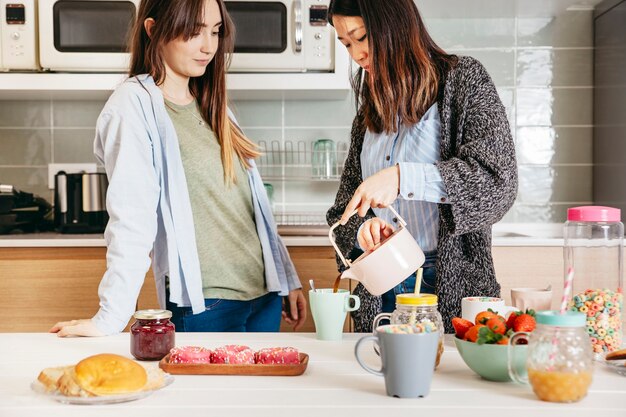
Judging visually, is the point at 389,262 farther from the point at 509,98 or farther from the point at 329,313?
the point at 509,98

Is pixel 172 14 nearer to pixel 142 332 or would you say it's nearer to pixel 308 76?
pixel 142 332

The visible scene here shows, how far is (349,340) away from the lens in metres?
1.38

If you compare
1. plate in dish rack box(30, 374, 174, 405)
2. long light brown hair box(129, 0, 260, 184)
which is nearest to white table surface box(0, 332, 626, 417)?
plate in dish rack box(30, 374, 174, 405)

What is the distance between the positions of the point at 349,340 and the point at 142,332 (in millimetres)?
395

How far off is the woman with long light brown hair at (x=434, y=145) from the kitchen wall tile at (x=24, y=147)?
193cm

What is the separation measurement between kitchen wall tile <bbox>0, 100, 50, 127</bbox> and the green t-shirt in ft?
5.23

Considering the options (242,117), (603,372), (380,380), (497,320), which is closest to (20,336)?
(380,380)

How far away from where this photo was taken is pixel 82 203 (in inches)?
112

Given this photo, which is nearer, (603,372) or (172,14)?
(603,372)

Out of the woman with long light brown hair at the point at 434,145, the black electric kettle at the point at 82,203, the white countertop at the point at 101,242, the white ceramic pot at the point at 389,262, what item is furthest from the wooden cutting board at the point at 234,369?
the black electric kettle at the point at 82,203

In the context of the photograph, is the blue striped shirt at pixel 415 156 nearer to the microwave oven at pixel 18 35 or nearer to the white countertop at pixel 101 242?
the white countertop at pixel 101 242

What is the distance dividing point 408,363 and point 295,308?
972 mm

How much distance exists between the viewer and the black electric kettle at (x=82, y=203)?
2.83m

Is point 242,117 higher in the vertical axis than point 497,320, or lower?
higher
